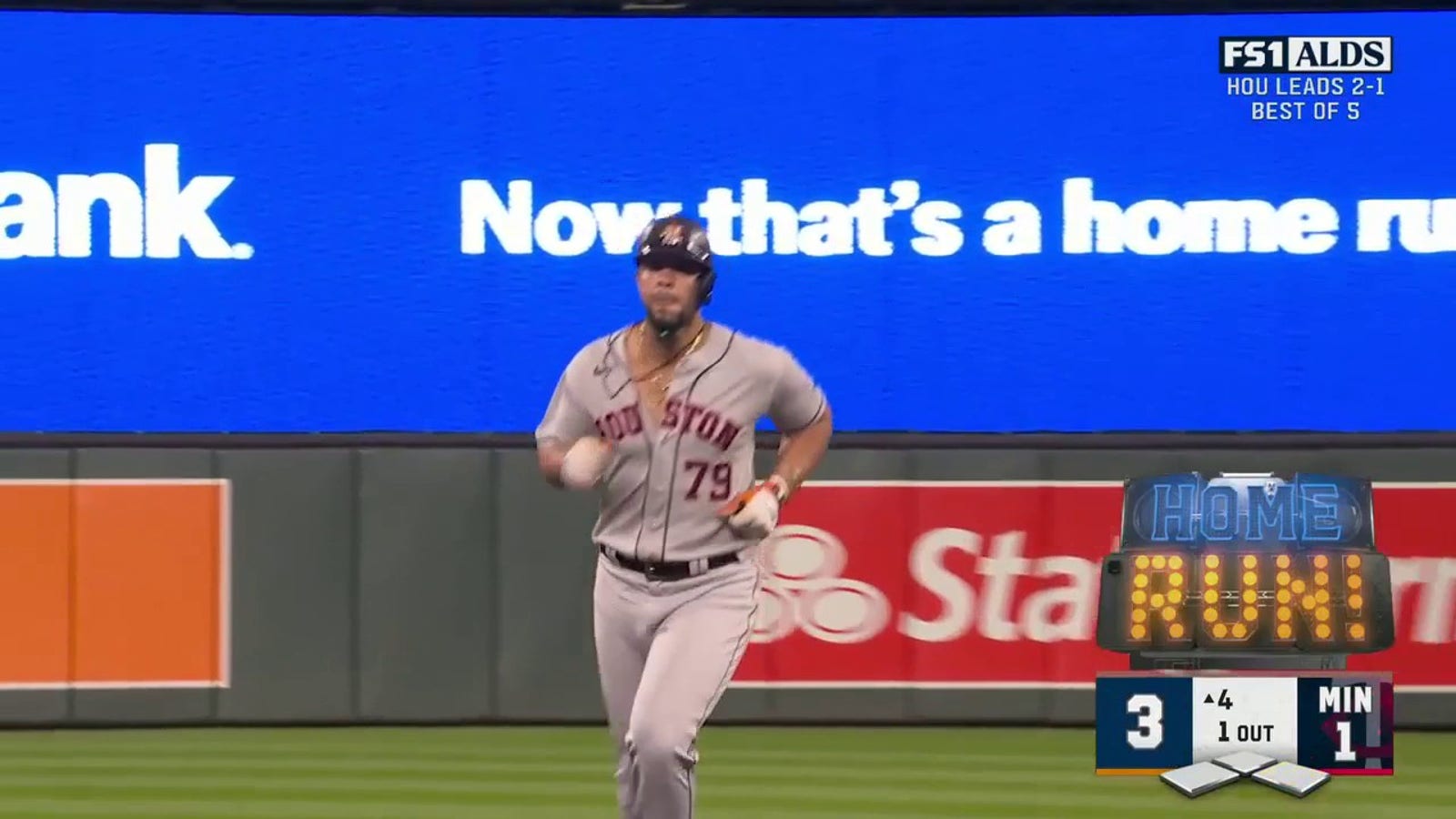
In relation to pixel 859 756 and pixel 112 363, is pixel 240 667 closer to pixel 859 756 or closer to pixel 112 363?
pixel 112 363

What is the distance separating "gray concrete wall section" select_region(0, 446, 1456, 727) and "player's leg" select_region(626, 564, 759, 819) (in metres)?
4.57

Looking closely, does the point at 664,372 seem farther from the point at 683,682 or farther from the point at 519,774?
the point at 519,774

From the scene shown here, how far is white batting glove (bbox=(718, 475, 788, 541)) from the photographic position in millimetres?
6160

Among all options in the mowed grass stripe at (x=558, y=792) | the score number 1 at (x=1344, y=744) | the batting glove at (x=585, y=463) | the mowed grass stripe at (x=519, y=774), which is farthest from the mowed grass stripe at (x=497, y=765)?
the batting glove at (x=585, y=463)

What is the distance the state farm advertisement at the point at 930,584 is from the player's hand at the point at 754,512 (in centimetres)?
458

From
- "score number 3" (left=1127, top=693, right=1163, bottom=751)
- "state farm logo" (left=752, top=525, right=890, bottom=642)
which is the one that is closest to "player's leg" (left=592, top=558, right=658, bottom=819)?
"score number 3" (left=1127, top=693, right=1163, bottom=751)

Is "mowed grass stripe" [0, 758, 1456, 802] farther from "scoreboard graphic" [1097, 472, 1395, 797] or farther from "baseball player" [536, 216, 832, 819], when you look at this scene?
"baseball player" [536, 216, 832, 819]

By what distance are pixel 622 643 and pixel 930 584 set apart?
4655 millimetres

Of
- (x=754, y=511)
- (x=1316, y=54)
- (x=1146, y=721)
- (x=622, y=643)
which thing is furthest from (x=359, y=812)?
(x=1316, y=54)

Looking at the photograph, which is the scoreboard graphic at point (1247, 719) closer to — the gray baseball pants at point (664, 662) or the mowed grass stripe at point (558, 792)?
the mowed grass stripe at point (558, 792)

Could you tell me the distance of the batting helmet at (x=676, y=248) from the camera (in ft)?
20.6

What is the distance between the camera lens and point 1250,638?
29.2 ft

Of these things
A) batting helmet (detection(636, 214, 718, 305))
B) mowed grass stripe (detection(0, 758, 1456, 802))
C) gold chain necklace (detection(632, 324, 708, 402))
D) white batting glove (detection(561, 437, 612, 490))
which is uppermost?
batting helmet (detection(636, 214, 718, 305))

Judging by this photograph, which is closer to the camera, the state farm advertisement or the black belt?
the black belt
